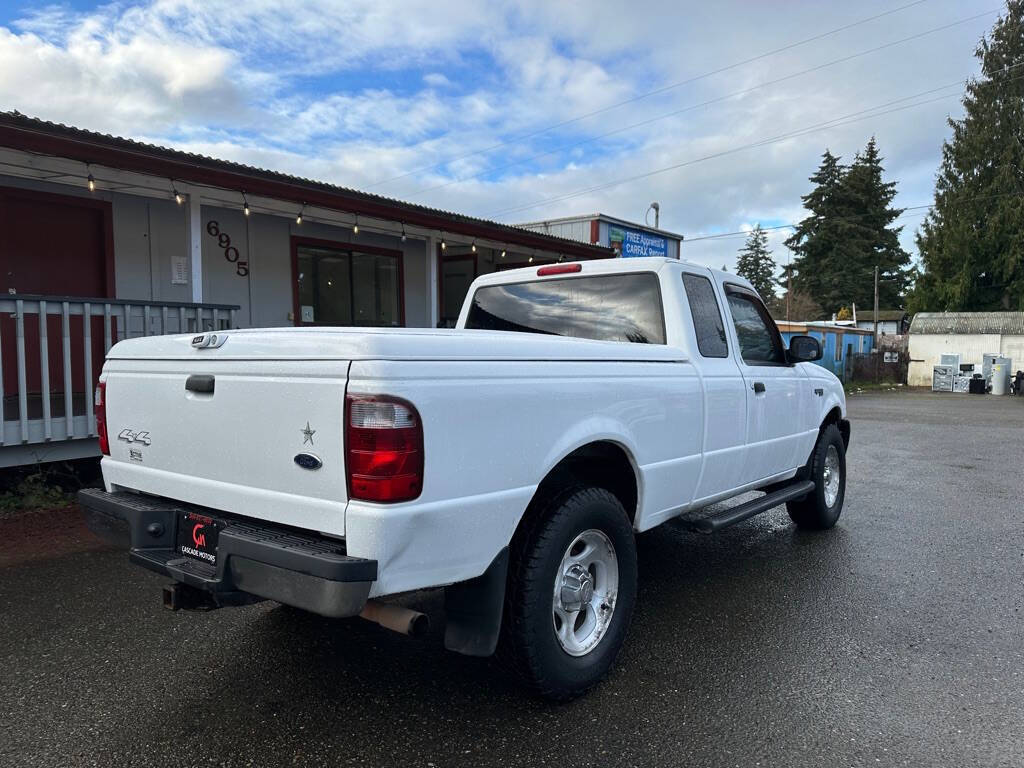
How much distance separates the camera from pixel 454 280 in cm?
1459

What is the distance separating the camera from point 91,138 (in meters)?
6.53

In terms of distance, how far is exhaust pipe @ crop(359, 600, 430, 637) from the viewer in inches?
95.1

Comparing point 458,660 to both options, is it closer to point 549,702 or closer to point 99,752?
point 549,702

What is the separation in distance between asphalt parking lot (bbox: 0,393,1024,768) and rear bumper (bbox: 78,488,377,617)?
0.67 m

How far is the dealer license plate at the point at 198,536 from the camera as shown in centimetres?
262

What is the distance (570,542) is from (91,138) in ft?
20.8

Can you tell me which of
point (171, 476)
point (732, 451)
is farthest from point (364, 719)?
point (732, 451)

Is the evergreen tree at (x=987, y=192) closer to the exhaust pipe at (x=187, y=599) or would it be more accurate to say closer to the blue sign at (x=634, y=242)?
the blue sign at (x=634, y=242)

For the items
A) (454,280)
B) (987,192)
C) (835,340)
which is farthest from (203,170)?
(987,192)

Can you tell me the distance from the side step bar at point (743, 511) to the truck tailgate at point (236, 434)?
237 centimetres

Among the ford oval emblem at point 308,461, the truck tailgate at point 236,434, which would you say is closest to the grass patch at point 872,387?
the truck tailgate at point 236,434

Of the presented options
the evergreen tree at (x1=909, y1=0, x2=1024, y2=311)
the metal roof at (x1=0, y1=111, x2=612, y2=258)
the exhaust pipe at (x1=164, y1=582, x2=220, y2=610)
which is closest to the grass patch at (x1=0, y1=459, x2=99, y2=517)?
the metal roof at (x1=0, y1=111, x2=612, y2=258)

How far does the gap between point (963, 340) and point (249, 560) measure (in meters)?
32.8

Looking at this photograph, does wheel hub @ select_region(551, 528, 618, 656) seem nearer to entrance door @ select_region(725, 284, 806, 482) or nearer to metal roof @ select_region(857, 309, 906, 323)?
Answer: entrance door @ select_region(725, 284, 806, 482)
